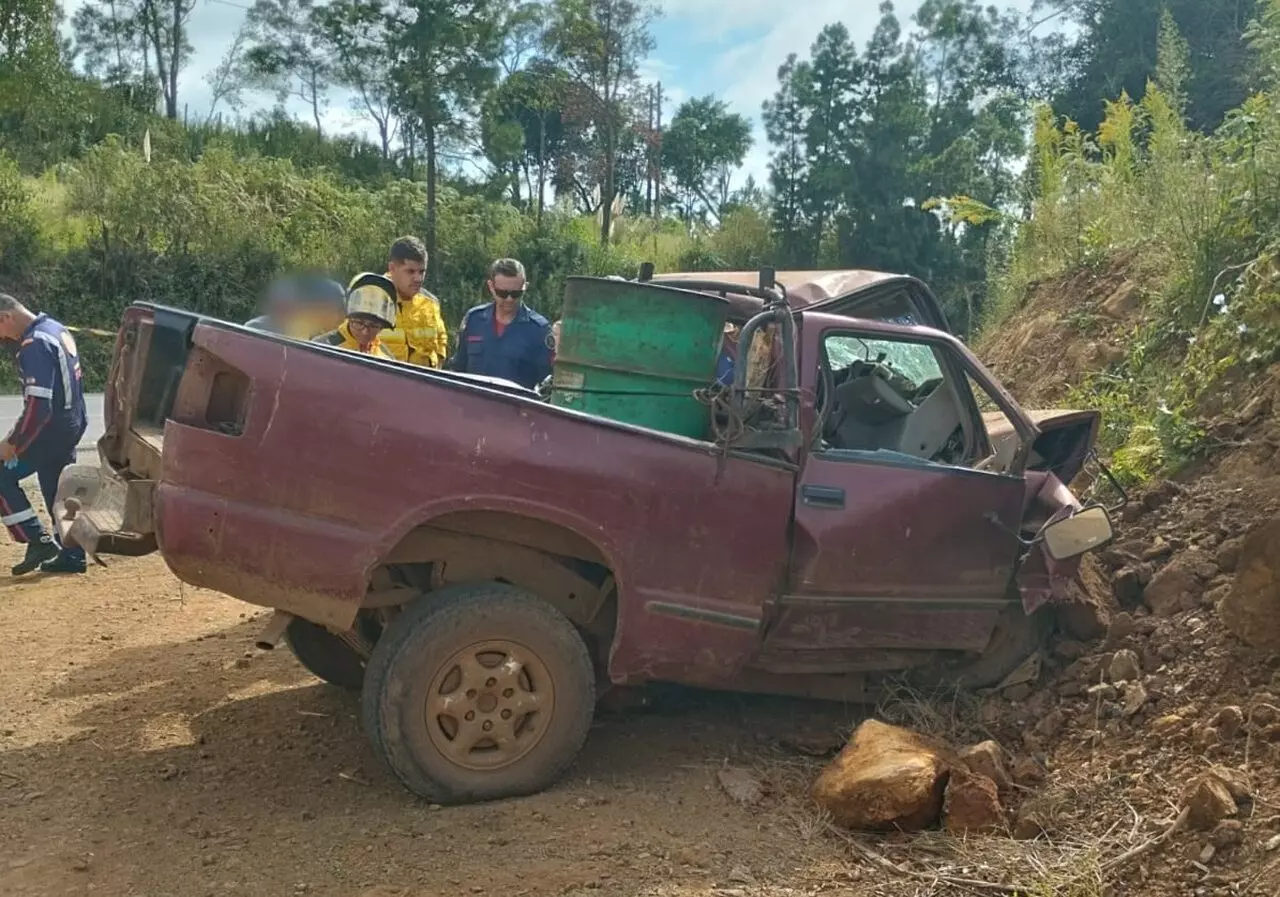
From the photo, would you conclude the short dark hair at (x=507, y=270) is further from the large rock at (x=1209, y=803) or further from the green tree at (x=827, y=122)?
the green tree at (x=827, y=122)

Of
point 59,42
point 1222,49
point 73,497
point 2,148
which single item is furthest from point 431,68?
point 73,497

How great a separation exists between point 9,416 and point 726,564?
12208mm

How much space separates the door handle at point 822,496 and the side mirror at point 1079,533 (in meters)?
0.92

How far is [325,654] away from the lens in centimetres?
495

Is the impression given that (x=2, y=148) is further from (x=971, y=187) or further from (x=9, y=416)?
(x=971, y=187)

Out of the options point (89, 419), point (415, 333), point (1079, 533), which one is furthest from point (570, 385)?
point (89, 419)

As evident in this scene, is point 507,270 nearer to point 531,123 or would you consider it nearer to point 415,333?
point 415,333

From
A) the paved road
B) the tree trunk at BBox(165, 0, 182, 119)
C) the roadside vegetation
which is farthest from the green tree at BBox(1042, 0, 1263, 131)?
the tree trunk at BBox(165, 0, 182, 119)

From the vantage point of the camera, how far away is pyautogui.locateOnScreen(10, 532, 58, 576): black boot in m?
7.18

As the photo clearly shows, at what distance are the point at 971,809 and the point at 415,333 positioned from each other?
3.76m

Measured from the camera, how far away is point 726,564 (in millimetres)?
4125

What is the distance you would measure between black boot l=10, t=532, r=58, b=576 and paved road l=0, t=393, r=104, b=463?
2.15 metres

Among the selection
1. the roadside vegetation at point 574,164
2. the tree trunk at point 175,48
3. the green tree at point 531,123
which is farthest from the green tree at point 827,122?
the tree trunk at point 175,48

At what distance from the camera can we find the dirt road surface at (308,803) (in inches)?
134
